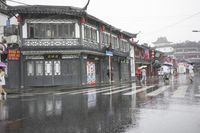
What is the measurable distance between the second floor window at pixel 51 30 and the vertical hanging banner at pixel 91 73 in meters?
4.32

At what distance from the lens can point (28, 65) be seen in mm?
30594

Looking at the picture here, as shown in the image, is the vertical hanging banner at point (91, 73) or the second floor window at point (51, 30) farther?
the vertical hanging banner at point (91, 73)

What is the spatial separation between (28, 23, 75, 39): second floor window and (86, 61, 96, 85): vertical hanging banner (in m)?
4.32

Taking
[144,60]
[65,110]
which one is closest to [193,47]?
[144,60]

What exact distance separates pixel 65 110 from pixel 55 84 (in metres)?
20.0

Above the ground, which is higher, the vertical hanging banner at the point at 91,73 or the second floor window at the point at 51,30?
the second floor window at the point at 51,30

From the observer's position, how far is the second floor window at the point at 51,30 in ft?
101

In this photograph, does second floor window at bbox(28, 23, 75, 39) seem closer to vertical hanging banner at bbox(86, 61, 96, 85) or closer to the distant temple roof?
vertical hanging banner at bbox(86, 61, 96, 85)

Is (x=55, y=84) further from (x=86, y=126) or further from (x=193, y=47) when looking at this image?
(x=193, y=47)

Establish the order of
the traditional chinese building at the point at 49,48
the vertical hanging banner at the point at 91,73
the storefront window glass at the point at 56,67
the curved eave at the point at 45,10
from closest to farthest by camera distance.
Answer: the curved eave at the point at 45,10, the traditional chinese building at the point at 49,48, the storefront window glass at the point at 56,67, the vertical hanging banner at the point at 91,73

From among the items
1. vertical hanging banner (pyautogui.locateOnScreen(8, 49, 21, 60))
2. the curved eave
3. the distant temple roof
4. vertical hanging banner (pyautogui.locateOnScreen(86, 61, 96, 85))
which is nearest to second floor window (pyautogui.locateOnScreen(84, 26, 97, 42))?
the curved eave

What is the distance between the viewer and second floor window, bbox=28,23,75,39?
3070cm

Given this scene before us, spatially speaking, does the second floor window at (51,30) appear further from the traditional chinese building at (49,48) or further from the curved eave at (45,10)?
the curved eave at (45,10)

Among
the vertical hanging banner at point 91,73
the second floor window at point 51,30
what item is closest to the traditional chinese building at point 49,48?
the second floor window at point 51,30
